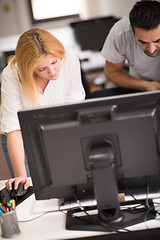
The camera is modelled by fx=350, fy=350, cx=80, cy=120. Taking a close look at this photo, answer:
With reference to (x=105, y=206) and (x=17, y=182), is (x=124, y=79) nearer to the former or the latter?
(x=17, y=182)

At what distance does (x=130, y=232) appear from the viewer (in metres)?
1.18

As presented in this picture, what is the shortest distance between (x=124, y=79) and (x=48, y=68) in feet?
3.24

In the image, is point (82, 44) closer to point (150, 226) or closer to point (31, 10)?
point (31, 10)

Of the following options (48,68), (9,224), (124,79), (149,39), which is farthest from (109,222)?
(124,79)

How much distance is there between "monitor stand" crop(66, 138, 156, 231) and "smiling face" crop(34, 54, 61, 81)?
0.60m

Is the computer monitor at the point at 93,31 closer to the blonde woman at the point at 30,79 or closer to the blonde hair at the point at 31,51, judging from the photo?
the blonde woman at the point at 30,79

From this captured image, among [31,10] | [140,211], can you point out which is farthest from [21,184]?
[31,10]

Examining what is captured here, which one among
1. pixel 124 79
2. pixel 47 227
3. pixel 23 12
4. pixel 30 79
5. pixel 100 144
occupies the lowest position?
pixel 47 227

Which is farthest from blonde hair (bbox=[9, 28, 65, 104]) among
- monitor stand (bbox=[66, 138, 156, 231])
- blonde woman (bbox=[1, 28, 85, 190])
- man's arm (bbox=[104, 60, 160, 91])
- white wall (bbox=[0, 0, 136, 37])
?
white wall (bbox=[0, 0, 136, 37])

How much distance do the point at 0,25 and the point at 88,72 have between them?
7.38 feet

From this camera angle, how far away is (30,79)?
1699mm

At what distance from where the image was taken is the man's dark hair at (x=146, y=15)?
1.85 metres

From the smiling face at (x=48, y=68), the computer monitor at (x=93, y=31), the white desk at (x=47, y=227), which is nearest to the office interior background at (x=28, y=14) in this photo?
the computer monitor at (x=93, y=31)

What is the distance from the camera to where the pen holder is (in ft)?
3.99
